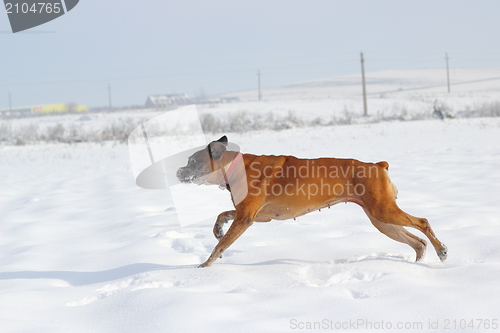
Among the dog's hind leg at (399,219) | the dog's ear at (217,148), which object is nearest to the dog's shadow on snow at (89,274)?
the dog's ear at (217,148)

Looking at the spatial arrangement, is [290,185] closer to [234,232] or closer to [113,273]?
[234,232]

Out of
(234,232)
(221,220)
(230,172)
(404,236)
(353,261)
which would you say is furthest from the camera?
(221,220)

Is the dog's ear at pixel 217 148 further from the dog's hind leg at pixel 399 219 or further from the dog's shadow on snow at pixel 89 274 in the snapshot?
the dog's hind leg at pixel 399 219

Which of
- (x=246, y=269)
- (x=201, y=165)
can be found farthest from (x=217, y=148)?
(x=246, y=269)

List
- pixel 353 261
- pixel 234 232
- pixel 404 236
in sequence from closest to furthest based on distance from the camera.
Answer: pixel 234 232 → pixel 353 261 → pixel 404 236

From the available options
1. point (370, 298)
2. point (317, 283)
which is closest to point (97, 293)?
point (317, 283)

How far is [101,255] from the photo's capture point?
462 centimetres

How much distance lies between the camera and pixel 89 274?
411 cm

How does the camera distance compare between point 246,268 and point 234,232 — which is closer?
point 234,232

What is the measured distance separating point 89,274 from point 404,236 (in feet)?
8.62

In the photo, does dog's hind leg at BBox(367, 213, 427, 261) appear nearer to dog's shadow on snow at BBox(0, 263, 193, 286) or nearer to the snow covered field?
the snow covered field

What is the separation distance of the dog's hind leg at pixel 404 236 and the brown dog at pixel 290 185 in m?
0.01

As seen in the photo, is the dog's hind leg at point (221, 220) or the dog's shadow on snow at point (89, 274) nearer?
the dog's shadow on snow at point (89, 274)

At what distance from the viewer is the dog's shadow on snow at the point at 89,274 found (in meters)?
3.95
